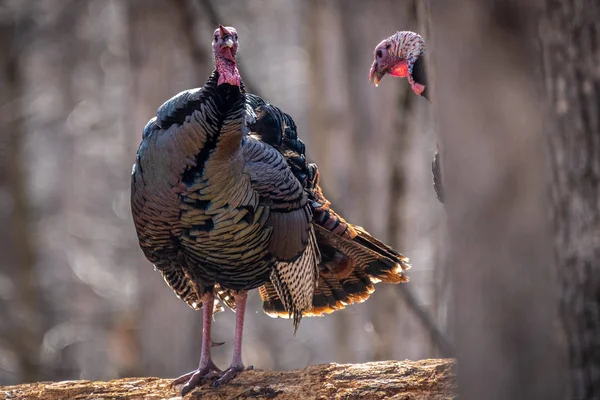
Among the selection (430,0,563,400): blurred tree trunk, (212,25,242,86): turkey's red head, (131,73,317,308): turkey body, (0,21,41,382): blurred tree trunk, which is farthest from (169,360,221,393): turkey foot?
(0,21,41,382): blurred tree trunk

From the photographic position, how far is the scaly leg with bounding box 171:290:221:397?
5211 millimetres

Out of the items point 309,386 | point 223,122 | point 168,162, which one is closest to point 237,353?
point 309,386

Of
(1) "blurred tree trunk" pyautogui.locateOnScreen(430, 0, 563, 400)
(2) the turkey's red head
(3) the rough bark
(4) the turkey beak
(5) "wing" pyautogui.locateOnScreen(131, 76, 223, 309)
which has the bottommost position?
(3) the rough bark

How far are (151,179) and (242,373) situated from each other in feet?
4.09

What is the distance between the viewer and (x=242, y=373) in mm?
5242

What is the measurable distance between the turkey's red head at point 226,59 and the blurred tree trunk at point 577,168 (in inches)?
90.3

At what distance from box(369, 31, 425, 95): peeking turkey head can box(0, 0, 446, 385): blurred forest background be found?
0.81 feet

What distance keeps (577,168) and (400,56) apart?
10.4ft

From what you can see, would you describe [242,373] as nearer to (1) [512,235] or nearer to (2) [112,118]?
(1) [512,235]

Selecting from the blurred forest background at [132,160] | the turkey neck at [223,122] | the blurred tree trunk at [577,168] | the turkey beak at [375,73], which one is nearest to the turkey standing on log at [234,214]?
the turkey neck at [223,122]

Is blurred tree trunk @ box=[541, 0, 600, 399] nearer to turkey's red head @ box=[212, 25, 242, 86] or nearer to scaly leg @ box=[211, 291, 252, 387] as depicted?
turkey's red head @ box=[212, 25, 242, 86]

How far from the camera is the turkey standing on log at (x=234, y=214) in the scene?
485 centimetres

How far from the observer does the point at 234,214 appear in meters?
4.95

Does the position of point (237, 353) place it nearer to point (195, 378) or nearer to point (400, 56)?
point (195, 378)
